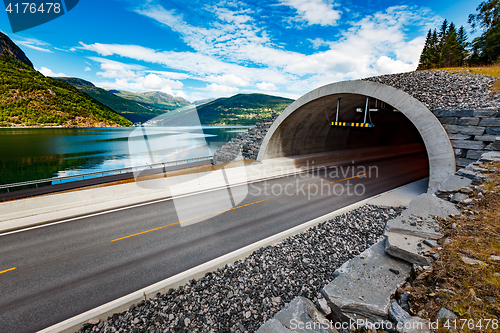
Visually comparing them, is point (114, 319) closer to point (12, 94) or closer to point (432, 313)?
point (432, 313)

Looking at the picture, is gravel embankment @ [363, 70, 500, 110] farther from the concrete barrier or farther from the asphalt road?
the concrete barrier

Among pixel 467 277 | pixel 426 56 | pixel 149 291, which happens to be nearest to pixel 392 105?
pixel 467 277

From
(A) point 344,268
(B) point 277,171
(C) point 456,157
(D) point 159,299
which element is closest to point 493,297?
(A) point 344,268

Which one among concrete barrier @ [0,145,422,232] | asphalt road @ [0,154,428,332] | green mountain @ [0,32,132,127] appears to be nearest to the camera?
asphalt road @ [0,154,428,332]

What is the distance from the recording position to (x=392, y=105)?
39.1ft

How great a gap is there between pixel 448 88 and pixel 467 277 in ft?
50.5

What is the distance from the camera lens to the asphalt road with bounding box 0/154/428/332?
5.48 m

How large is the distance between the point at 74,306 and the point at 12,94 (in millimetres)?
149854

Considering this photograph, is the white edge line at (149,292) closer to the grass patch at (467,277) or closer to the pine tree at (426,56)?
the grass patch at (467,277)

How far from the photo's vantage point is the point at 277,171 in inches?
708

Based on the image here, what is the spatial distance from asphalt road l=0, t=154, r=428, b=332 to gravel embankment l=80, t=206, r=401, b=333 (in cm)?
121

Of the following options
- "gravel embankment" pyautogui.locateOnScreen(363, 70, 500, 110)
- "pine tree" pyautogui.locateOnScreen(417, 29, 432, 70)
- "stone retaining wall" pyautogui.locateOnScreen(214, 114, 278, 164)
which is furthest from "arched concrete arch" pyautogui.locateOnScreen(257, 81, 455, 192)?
"pine tree" pyautogui.locateOnScreen(417, 29, 432, 70)

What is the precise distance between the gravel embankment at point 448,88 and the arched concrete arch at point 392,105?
3.70 ft

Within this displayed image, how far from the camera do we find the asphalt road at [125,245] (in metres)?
5.48
